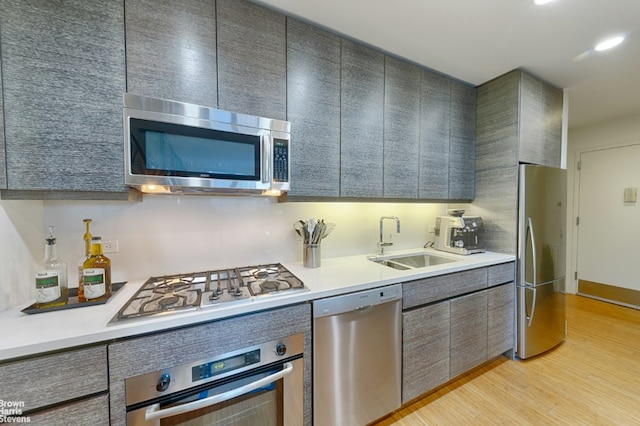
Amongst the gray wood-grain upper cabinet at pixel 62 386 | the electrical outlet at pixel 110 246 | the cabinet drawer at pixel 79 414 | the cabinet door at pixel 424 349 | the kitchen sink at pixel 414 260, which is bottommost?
the cabinet door at pixel 424 349

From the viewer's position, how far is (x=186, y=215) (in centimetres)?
153

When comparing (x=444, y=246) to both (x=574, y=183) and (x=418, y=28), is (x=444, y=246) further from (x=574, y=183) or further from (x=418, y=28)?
(x=574, y=183)

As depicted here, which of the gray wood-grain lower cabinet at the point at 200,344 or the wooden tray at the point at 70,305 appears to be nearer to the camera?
the gray wood-grain lower cabinet at the point at 200,344

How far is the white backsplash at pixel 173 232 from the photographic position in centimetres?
112

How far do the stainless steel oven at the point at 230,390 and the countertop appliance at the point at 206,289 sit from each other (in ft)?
0.72

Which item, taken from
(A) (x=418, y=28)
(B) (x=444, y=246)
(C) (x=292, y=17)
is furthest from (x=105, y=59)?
(B) (x=444, y=246)

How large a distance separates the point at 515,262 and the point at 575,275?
2.63 m

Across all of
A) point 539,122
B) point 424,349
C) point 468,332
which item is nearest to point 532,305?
point 468,332

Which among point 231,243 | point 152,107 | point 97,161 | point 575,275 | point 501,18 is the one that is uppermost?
point 501,18

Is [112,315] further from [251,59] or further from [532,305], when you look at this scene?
[532,305]

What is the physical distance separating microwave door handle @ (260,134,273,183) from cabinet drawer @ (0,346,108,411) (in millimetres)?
964

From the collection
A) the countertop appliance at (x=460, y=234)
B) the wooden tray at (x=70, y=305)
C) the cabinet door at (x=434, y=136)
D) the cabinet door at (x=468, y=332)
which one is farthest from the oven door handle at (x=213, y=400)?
the countertop appliance at (x=460, y=234)

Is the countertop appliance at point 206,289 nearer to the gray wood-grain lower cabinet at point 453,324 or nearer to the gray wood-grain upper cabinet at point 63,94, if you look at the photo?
the gray wood-grain upper cabinet at point 63,94

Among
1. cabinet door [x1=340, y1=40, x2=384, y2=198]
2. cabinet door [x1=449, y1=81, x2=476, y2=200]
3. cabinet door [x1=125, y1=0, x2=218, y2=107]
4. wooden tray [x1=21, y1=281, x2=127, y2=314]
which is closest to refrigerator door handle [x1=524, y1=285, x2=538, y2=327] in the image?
cabinet door [x1=449, y1=81, x2=476, y2=200]
